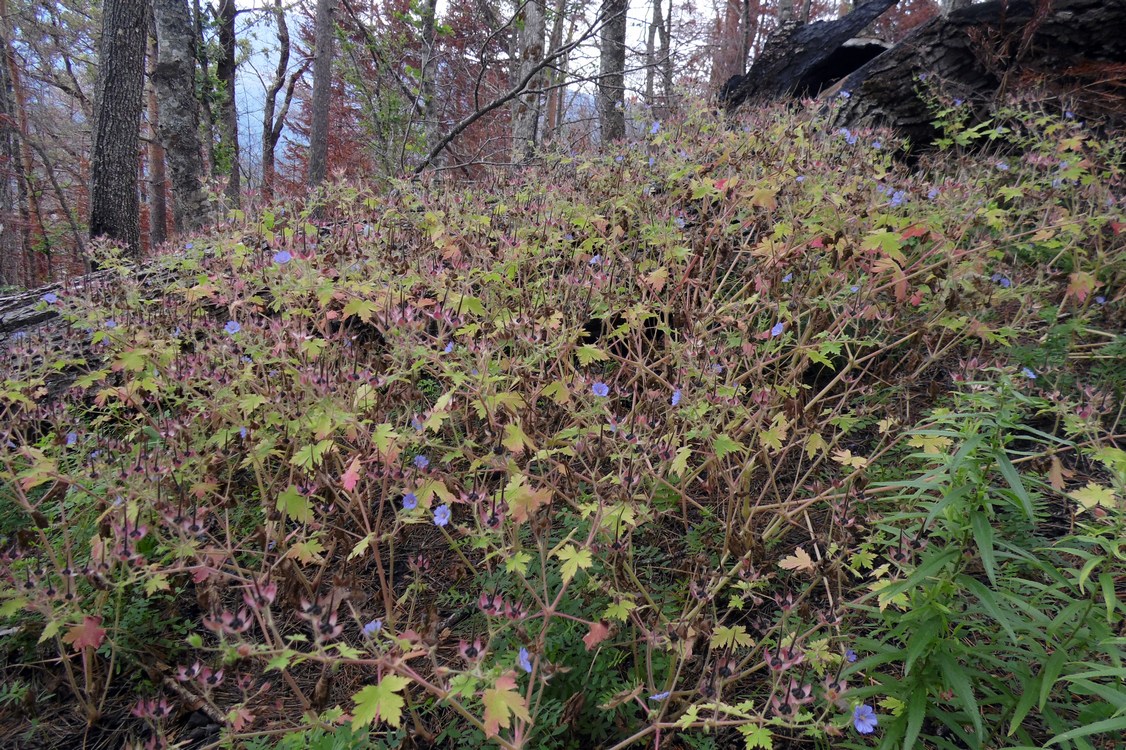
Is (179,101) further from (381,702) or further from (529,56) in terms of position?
(381,702)

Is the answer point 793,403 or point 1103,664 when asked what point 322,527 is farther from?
point 1103,664

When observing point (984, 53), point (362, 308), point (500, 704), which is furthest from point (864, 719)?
point (984, 53)

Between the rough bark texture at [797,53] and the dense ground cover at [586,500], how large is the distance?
435 centimetres

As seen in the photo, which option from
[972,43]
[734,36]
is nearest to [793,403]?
[972,43]

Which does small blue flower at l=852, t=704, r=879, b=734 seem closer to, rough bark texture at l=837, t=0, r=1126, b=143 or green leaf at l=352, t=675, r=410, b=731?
green leaf at l=352, t=675, r=410, b=731

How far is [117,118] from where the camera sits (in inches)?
236

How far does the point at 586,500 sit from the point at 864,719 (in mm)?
1061

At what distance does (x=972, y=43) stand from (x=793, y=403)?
518 cm

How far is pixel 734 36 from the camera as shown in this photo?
2141 cm

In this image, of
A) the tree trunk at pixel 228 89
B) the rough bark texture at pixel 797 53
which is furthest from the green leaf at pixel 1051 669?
the tree trunk at pixel 228 89

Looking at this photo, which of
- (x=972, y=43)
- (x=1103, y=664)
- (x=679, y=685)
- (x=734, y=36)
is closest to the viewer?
(x=1103, y=664)

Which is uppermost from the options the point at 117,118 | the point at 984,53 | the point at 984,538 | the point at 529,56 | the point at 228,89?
the point at 228,89

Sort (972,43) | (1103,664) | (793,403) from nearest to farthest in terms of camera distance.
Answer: (1103,664) → (793,403) → (972,43)

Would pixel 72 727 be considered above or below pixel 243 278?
below
